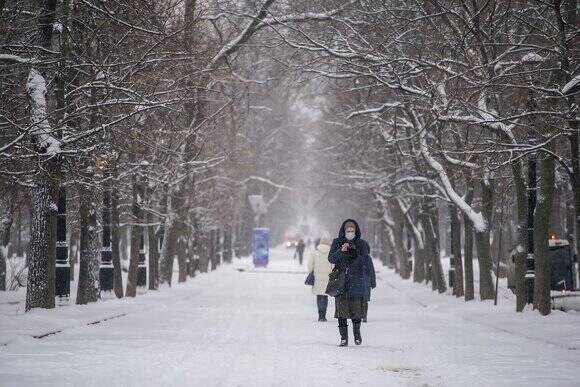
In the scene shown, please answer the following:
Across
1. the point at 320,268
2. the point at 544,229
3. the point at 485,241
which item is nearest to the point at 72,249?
the point at 320,268

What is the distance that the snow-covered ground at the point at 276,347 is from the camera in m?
10.0

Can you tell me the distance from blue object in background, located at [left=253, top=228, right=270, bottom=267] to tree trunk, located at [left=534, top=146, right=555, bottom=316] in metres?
43.8

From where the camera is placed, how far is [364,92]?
3142cm

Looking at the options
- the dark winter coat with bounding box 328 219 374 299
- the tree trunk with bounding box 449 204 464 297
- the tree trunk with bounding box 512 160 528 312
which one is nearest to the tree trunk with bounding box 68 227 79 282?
the tree trunk with bounding box 449 204 464 297

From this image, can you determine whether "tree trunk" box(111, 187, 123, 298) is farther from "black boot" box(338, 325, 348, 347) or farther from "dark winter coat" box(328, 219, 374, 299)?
"black boot" box(338, 325, 348, 347)

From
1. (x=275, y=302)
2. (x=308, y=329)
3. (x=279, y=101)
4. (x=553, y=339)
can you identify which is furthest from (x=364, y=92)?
(x=279, y=101)

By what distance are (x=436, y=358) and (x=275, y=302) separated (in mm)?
15098

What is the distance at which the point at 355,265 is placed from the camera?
47.2 ft

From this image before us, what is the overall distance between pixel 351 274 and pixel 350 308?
558 mm

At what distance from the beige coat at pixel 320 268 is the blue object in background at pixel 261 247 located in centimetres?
4171

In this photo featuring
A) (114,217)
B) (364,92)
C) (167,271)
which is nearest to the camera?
(114,217)

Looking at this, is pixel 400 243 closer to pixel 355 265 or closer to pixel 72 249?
pixel 72 249

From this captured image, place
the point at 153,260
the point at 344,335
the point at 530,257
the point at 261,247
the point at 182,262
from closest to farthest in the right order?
1. the point at 344,335
2. the point at 530,257
3. the point at 153,260
4. the point at 182,262
5. the point at 261,247

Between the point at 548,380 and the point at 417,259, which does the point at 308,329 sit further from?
the point at 417,259
